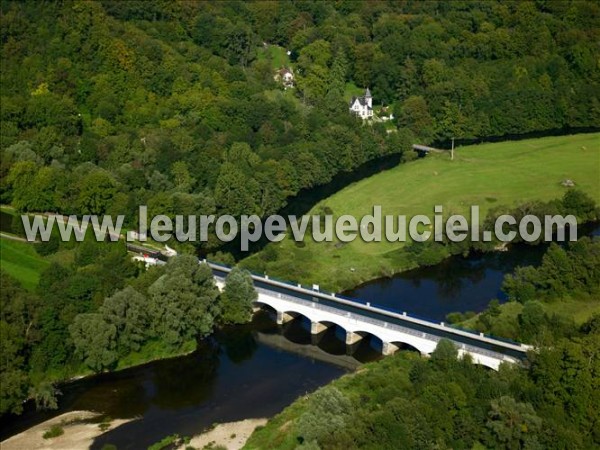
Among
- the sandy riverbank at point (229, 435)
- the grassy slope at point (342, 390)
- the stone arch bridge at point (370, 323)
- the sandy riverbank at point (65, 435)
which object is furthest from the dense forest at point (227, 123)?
the sandy riverbank at point (229, 435)

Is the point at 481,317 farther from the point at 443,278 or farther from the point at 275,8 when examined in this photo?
the point at 275,8

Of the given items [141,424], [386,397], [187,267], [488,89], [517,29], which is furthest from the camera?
[517,29]

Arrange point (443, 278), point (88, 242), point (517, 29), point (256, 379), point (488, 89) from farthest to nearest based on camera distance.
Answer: point (517, 29) < point (488, 89) < point (443, 278) < point (88, 242) < point (256, 379)

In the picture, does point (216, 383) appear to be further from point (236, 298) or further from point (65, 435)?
point (65, 435)

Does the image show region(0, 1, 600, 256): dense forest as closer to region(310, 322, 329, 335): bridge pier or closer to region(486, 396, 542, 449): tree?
region(310, 322, 329, 335): bridge pier

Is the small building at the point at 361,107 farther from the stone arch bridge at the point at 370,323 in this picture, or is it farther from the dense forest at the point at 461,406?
the dense forest at the point at 461,406

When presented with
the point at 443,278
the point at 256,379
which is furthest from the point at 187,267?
the point at 443,278

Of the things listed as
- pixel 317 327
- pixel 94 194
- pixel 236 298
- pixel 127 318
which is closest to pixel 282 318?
pixel 317 327

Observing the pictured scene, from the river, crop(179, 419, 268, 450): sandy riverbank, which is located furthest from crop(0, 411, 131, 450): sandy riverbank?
crop(179, 419, 268, 450): sandy riverbank
